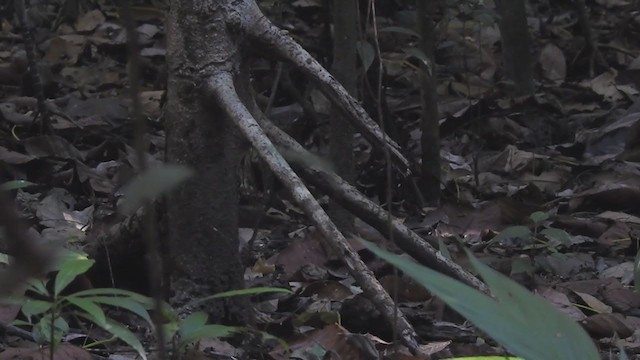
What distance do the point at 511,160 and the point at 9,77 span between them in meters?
2.48

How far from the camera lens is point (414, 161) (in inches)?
172

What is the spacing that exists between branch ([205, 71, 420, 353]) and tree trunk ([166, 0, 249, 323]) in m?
0.12

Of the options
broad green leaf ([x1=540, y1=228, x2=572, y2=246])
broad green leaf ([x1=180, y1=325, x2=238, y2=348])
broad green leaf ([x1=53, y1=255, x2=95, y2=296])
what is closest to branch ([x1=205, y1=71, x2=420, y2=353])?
broad green leaf ([x1=180, y1=325, x2=238, y2=348])

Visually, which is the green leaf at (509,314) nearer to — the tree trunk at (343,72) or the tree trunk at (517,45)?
the tree trunk at (343,72)

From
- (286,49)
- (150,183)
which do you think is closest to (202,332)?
(286,49)

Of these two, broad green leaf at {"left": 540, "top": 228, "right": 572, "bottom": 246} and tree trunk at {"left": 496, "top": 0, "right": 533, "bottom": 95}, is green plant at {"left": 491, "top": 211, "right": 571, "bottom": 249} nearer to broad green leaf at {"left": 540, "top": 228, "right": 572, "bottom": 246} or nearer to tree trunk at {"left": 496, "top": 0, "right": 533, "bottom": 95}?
broad green leaf at {"left": 540, "top": 228, "right": 572, "bottom": 246}

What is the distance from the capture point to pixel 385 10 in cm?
→ 662

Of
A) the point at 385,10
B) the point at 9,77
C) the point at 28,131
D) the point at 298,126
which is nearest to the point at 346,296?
the point at 298,126

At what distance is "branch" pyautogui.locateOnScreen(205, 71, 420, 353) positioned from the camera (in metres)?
2.33

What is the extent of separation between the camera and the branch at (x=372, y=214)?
267cm

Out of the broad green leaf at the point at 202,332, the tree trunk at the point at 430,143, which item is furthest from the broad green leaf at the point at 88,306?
the tree trunk at the point at 430,143

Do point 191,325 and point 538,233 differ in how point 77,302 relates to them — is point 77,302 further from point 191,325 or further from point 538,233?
point 538,233

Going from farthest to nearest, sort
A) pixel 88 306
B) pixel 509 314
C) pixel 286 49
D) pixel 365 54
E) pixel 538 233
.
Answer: pixel 538 233
pixel 365 54
pixel 286 49
pixel 88 306
pixel 509 314

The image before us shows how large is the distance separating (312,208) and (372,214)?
1.27 ft
